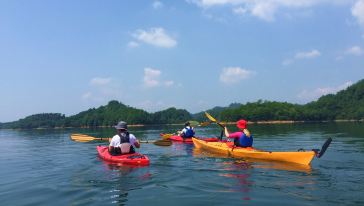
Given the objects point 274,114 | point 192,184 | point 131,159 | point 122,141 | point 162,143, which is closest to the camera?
point 192,184

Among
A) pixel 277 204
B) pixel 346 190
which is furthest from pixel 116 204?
pixel 346 190

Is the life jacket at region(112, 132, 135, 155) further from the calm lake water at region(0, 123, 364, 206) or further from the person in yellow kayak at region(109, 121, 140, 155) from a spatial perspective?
the calm lake water at region(0, 123, 364, 206)

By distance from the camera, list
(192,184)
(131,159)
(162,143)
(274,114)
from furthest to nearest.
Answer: (274,114), (162,143), (131,159), (192,184)

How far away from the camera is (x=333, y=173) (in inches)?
471

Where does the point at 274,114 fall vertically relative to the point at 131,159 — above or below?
above

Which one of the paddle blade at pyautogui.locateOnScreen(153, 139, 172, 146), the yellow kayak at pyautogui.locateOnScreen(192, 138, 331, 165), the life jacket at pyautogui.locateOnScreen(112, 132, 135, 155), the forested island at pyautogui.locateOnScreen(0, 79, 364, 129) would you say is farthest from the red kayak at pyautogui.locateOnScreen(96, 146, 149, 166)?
the forested island at pyautogui.locateOnScreen(0, 79, 364, 129)

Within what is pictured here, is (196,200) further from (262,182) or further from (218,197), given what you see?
(262,182)

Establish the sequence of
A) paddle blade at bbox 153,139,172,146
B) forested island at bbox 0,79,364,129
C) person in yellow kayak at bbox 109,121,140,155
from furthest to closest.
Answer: forested island at bbox 0,79,364,129 < paddle blade at bbox 153,139,172,146 < person in yellow kayak at bbox 109,121,140,155

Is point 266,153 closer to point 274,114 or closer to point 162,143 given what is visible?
point 162,143

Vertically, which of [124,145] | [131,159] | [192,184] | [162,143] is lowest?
[192,184]

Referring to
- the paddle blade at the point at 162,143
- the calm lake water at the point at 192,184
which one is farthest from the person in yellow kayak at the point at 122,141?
the paddle blade at the point at 162,143

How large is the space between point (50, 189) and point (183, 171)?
4506mm

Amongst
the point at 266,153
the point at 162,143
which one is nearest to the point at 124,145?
the point at 266,153

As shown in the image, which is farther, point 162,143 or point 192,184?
point 162,143
